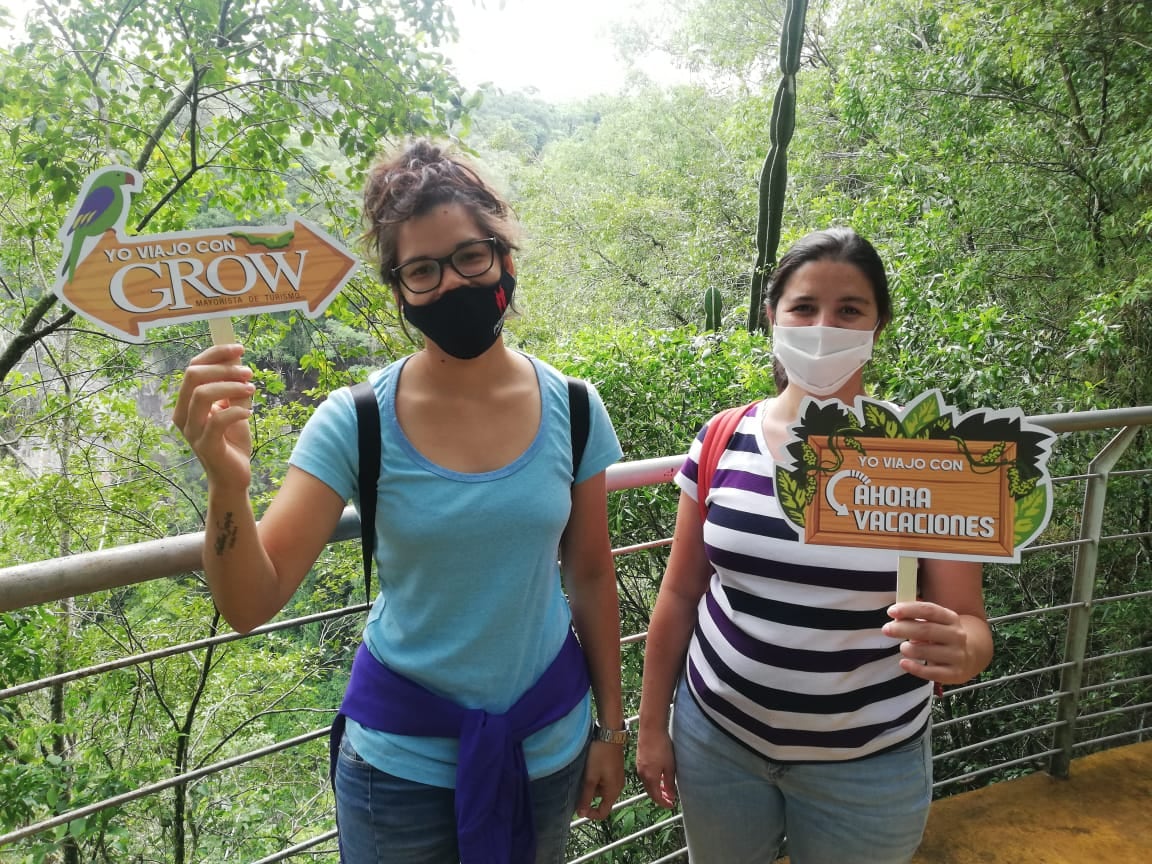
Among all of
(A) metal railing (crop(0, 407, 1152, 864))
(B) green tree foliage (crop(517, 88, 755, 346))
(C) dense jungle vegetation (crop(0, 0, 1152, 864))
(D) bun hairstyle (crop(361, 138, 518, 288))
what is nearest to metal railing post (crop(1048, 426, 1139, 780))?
(A) metal railing (crop(0, 407, 1152, 864))

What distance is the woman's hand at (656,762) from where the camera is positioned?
45.1 inches

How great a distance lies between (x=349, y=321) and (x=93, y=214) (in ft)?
8.61

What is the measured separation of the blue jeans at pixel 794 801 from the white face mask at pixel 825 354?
0.52m

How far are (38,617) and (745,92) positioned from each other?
11.0 meters

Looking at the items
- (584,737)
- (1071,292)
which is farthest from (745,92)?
(584,737)

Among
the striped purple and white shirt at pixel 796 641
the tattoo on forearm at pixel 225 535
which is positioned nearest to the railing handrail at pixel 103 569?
the tattoo on forearm at pixel 225 535

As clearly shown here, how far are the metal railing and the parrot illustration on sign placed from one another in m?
0.37

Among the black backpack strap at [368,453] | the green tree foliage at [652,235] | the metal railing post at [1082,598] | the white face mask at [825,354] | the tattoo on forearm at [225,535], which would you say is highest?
the green tree foliage at [652,235]

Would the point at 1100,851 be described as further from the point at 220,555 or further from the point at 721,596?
the point at 220,555

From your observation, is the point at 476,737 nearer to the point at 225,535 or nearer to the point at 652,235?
the point at 225,535

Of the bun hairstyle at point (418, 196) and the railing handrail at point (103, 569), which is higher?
the bun hairstyle at point (418, 196)

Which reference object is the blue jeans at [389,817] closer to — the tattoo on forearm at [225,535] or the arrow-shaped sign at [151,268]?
the tattoo on forearm at [225,535]

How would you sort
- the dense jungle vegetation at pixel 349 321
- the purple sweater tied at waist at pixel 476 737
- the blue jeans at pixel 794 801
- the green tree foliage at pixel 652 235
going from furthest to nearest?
the green tree foliage at pixel 652 235 < the dense jungle vegetation at pixel 349 321 < the blue jeans at pixel 794 801 < the purple sweater tied at waist at pixel 476 737

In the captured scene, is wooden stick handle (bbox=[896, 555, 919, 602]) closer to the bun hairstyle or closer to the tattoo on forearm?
the bun hairstyle
